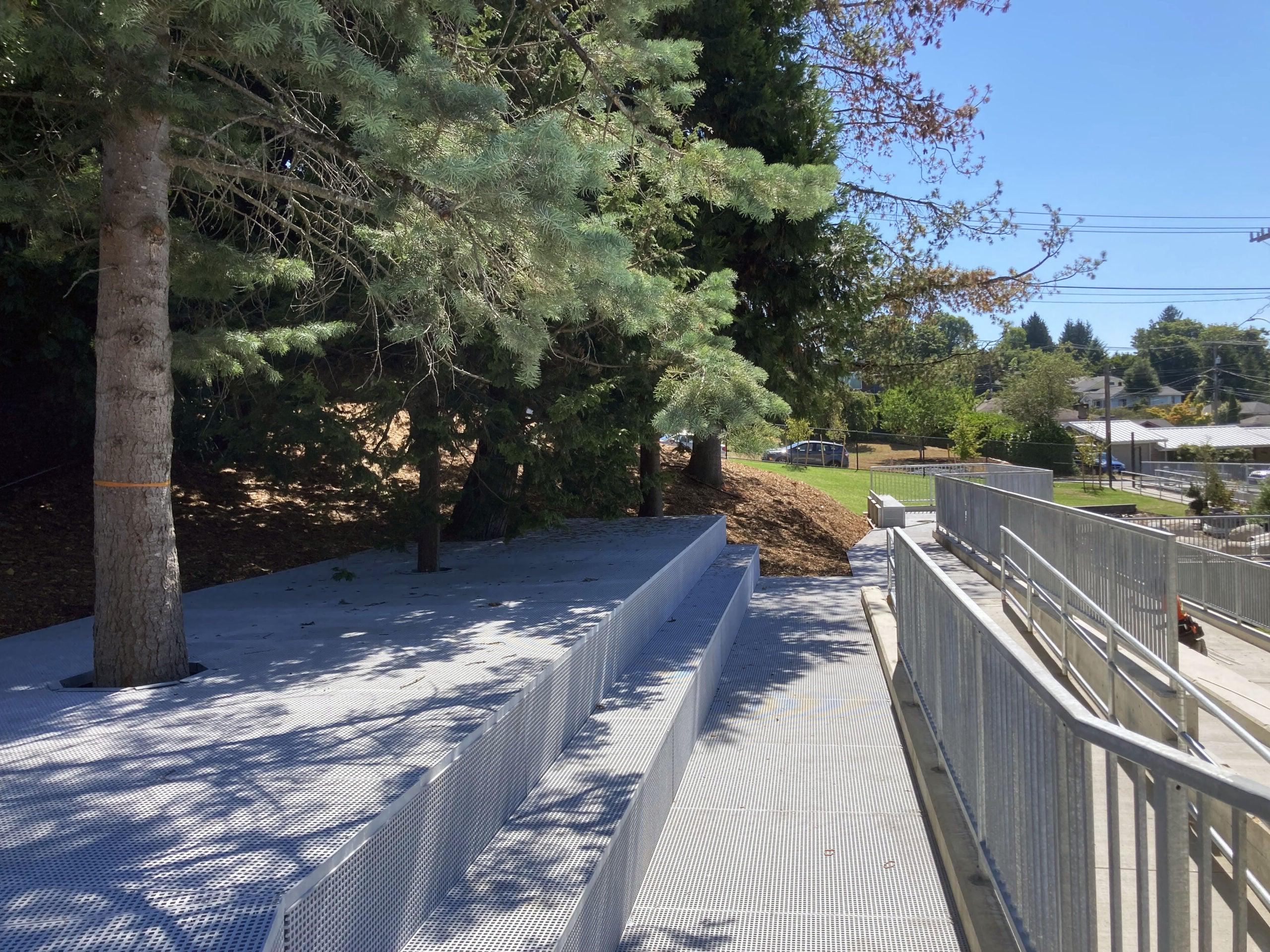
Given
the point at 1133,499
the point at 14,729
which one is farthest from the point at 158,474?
the point at 1133,499

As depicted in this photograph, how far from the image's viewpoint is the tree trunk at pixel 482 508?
1165 cm

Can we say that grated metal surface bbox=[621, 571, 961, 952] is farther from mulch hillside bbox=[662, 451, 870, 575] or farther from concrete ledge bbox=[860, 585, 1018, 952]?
mulch hillside bbox=[662, 451, 870, 575]

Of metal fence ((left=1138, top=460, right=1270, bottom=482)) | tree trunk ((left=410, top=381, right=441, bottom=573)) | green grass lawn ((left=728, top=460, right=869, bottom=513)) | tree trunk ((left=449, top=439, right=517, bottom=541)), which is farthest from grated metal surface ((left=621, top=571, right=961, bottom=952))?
metal fence ((left=1138, top=460, right=1270, bottom=482))

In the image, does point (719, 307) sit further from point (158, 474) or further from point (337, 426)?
point (158, 474)

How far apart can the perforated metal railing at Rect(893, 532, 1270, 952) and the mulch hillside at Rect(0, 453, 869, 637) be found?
7.27 metres

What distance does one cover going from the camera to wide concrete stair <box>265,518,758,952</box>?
9.16 feet

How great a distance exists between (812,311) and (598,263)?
34.8 ft

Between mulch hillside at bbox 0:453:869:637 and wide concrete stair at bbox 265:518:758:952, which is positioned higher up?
mulch hillside at bbox 0:453:869:637

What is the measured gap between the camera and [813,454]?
169ft

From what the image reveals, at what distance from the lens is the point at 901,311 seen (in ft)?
65.4

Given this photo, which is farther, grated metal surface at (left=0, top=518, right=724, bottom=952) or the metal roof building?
the metal roof building

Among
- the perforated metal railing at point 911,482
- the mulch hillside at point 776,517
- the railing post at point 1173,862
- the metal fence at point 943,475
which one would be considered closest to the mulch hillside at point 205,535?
the mulch hillside at point 776,517

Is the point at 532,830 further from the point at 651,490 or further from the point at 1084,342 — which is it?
the point at 1084,342

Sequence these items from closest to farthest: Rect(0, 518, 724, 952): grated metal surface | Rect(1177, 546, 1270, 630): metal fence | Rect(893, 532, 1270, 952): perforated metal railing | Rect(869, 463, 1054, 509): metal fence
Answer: Rect(893, 532, 1270, 952): perforated metal railing
Rect(0, 518, 724, 952): grated metal surface
Rect(1177, 546, 1270, 630): metal fence
Rect(869, 463, 1054, 509): metal fence
